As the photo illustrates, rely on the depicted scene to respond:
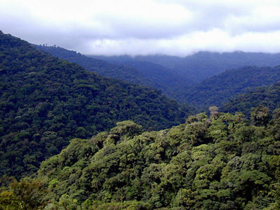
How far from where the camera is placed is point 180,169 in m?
22.1

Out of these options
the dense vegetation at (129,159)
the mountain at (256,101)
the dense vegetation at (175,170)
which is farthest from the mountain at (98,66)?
the dense vegetation at (175,170)

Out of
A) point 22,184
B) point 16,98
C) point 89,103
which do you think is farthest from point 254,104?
point 22,184

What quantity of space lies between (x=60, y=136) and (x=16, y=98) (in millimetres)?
12900

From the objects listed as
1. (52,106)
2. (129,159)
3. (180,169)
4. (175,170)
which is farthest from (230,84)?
(175,170)

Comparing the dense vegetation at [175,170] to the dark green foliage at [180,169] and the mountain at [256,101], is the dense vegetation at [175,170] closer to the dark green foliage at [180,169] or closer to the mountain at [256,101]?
the dark green foliage at [180,169]

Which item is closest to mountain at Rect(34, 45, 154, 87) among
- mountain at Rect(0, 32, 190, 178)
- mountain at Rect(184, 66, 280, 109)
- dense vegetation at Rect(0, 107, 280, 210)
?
mountain at Rect(184, 66, 280, 109)

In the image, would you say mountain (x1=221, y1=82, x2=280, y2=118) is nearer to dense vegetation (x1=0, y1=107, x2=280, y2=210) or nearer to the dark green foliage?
the dark green foliage

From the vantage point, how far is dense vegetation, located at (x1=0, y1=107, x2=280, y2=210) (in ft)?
→ 60.3

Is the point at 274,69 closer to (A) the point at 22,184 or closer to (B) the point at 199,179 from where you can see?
(B) the point at 199,179

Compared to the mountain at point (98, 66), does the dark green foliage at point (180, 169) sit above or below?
below

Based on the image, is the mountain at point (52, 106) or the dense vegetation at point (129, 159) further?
the mountain at point (52, 106)

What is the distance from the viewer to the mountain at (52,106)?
147 feet

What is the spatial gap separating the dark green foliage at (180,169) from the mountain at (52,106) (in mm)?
15934

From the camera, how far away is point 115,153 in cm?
2581
